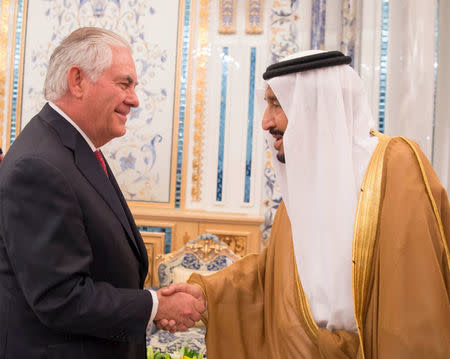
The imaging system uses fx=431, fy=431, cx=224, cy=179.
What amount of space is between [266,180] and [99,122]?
8.13 feet

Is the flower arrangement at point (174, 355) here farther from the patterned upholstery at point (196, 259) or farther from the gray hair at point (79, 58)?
the gray hair at point (79, 58)

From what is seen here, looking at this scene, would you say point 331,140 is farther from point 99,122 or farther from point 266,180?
point 266,180

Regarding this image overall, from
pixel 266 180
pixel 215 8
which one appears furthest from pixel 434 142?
pixel 215 8

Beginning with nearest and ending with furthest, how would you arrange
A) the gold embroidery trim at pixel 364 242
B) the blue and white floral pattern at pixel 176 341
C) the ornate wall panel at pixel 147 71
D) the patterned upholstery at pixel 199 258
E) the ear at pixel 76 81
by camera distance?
the gold embroidery trim at pixel 364 242 → the ear at pixel 76 81 → the blue and white floral pattern at pixel 176 341 → the patterned upholstery at pixel 199 258 → the ornate wall panel at pixel 147 71

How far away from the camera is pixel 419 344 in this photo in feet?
4.06

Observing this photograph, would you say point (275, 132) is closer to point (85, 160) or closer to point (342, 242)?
point (342, 242)

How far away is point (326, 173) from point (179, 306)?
760mm

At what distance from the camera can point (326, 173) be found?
151 centimetres

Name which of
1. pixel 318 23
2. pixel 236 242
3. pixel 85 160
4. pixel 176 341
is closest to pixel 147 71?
pixel 318 23

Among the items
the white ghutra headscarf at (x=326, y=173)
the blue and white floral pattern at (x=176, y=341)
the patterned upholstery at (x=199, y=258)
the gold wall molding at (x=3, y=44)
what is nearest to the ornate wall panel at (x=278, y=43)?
the patterned upholstery at (x=199, y=258)

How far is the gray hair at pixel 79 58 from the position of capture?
1517mm

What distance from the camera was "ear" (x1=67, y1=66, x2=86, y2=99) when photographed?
1.50 m

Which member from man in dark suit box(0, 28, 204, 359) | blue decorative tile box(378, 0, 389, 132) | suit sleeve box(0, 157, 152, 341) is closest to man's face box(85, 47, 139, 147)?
man in dark suit box(0, 28, 204, 359)

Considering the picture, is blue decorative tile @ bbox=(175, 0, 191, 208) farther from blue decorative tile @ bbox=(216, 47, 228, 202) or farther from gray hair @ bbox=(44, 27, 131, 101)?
gray hair @ bbox=(44, 27, 131, 101)
